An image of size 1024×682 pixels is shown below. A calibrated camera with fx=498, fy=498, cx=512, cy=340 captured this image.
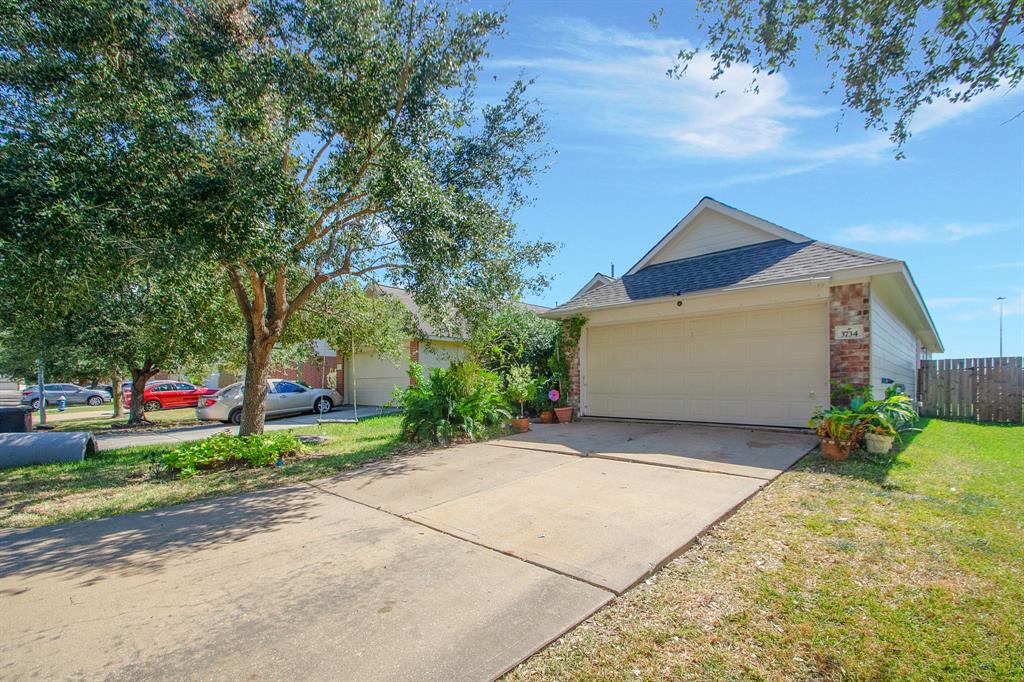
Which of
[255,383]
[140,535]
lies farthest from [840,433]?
[255,383]

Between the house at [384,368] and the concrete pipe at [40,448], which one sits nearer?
the concrete pipe at [40,448]

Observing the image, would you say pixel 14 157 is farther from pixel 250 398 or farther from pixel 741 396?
pixel 741 396

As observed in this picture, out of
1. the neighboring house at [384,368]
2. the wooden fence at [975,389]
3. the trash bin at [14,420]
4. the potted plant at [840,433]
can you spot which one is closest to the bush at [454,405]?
the potted plant at [840,433]

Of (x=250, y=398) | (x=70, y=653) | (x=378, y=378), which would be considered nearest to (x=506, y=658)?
(x=70, y=653)

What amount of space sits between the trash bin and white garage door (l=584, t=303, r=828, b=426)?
36.9ft

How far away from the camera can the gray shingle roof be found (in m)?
8.14

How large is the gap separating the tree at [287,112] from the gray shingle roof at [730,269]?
156 inches

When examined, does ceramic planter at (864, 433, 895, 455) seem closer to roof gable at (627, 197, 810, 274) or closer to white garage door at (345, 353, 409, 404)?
roof gable at (627, 197, 810, 274)

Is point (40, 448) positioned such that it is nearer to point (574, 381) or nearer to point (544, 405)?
point (544, 405)

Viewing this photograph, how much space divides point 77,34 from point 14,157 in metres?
1.70

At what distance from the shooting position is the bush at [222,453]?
6918mm

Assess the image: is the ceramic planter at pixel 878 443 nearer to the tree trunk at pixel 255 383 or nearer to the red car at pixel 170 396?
the tree trunk at pixel 255 383

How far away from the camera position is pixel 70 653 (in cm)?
252

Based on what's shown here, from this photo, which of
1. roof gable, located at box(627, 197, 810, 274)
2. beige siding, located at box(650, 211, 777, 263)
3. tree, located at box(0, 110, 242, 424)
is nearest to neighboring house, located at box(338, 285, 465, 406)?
roof gable, located at box(627, 197, 810, 274)
